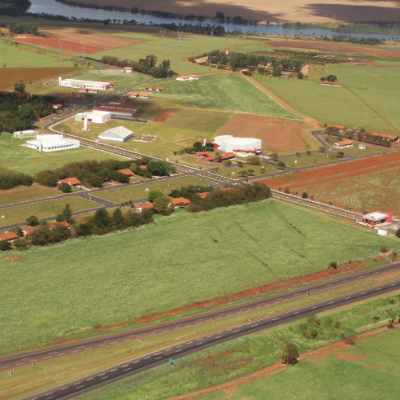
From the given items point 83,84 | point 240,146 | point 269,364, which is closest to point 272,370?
point 269,364

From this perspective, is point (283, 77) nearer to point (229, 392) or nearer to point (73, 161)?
point (73, 161)

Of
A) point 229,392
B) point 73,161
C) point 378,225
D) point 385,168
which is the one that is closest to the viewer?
point 229,392

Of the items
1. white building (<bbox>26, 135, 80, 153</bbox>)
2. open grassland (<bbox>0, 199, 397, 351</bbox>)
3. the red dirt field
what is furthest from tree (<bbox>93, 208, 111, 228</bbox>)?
the red dirt field

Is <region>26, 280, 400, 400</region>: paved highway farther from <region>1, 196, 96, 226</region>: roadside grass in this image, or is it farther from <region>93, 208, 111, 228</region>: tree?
<region>1, 196, 96, 226</region>: roadside grass

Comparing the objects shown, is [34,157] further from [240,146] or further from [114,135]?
[240,146]

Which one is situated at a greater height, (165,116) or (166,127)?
(165,116)

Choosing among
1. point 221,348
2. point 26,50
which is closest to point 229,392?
point 221,348
